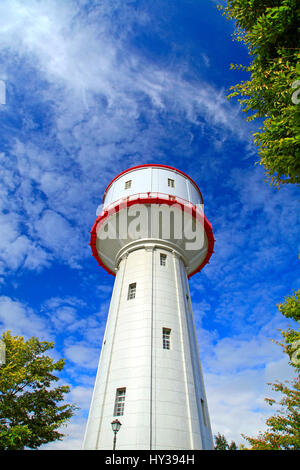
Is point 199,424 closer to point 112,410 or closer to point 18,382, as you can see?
point 112,410

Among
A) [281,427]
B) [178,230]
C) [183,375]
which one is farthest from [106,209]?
[281,427]

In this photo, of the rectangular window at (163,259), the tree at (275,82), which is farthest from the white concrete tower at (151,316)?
the tree at (275,82)

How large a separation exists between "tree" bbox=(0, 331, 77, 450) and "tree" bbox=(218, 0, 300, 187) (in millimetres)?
20837

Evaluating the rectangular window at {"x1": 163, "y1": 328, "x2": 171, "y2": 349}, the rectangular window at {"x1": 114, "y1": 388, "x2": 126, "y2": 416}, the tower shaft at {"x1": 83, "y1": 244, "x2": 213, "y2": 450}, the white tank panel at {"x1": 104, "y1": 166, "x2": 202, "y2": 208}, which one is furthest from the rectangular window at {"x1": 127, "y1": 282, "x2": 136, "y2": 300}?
the white tank panel at {"x1": 104, "y1": 166, "x2": 202, "y2": 208}

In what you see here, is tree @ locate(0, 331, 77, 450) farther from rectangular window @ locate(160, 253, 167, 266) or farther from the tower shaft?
rectangular window @ locate(160, 253, 167, 266)

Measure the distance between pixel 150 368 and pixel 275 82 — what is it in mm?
15347

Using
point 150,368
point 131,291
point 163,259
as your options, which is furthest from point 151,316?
point 163,259

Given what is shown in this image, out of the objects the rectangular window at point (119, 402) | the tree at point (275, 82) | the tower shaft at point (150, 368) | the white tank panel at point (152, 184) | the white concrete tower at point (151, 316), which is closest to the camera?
the tree at point (275, 82)

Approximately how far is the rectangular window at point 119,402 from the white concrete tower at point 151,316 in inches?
2.1

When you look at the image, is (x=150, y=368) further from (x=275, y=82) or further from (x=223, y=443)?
(x=223, y=443)

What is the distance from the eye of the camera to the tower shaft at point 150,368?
14250mm

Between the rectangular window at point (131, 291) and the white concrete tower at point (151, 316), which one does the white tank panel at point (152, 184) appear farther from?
the rectangular window at point (131, 291)

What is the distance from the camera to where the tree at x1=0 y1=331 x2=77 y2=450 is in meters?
17.7

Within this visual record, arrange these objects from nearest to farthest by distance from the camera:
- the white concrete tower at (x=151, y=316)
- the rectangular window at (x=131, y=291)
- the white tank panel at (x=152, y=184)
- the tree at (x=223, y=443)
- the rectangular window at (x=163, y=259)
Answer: the white concrete tower at (x=151, y=316) < the rectangular window at (x=131, y=291) < the rectangular window at (x=163, y=259) < the white tank panel at (x=152, y=184) < the tree at (x=223, y=443)
